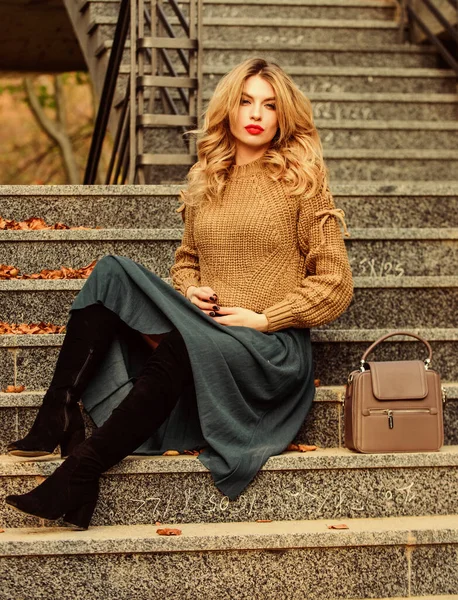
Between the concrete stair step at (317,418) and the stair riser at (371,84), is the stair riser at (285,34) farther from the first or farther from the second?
the concrete stair step at (317,418)

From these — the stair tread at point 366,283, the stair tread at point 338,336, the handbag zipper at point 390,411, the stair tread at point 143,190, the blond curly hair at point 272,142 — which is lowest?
the handbag zipper at point 390,411

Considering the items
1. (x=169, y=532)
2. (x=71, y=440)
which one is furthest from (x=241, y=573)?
(x=71, y=440)

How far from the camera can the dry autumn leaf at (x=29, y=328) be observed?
3.53 m

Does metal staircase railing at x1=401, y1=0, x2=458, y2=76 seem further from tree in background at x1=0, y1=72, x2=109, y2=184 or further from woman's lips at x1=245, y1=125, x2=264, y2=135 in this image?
tree in background at x1=0, y1=72, x2=109, y2=184

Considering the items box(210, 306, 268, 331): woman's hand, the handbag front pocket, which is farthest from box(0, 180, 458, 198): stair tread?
the handbag front pocket

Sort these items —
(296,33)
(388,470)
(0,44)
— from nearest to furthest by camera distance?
(388,470) < (296,33) < (0,44)

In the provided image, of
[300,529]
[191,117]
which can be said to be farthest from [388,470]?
[191,117]

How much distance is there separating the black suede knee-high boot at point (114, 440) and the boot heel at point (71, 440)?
181 mm

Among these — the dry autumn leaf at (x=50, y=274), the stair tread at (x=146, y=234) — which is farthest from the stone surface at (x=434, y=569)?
the dry autumn leaf at (x=50, y=274)

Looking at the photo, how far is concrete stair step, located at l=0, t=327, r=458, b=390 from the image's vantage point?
3.38 metres

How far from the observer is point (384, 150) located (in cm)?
544

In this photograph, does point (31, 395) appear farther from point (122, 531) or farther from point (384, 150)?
point (384, 150)

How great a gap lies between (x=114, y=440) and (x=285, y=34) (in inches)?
168

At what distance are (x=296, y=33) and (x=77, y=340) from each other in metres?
4.03
